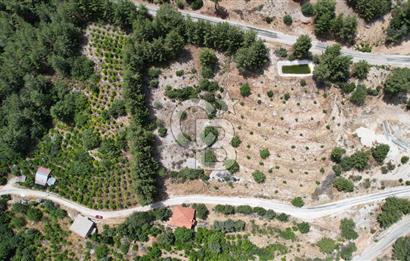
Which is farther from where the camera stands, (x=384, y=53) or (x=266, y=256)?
(x=384, y=53)

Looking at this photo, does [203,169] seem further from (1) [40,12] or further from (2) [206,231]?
(1) [40,12]

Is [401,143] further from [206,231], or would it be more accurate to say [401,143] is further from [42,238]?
[42,238]

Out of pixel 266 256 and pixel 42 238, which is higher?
pixel 266 256

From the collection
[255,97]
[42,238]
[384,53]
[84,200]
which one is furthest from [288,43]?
[42,238]

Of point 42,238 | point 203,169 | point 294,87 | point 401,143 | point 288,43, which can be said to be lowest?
point 42,238

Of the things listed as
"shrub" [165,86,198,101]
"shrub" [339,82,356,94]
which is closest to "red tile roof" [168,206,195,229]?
"shrub" [165,86,198,101]

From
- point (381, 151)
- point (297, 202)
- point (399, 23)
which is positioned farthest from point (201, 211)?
point (399, 23)

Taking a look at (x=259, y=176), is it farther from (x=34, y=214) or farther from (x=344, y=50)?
(x=34, y=214)
